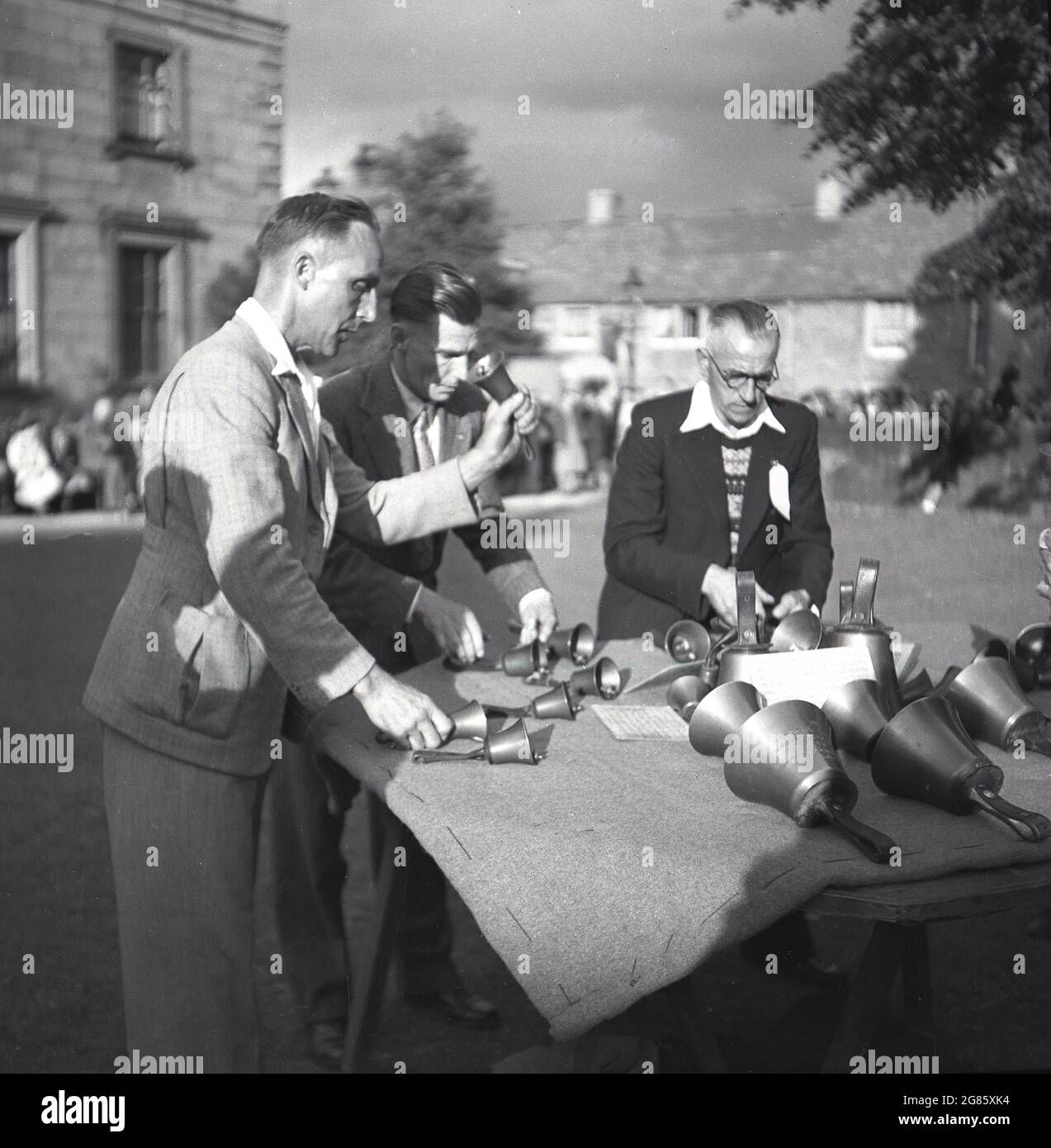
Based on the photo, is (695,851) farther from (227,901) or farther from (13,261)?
(13,261)

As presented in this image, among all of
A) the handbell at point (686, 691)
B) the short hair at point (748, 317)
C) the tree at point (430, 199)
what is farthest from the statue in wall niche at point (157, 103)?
the handbell at point (686, 691)

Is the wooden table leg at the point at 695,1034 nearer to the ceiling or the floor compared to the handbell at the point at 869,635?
nearer to the floor

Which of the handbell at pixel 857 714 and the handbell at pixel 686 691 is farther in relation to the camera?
the handbell at pixel 686 691

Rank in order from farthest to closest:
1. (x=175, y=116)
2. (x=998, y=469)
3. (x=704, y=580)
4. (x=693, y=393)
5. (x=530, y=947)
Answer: (x=175, y=116) → (x=998, y=469) → (x=693, y=393) → (x=704, y=580) → (x=530, y=947)

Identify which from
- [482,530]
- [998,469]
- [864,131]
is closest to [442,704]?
[482,530]

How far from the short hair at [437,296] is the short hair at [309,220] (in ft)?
2.90

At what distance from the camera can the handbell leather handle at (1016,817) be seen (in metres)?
1.98

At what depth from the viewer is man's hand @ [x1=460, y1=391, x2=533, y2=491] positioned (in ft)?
9.09

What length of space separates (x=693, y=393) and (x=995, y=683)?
137cm

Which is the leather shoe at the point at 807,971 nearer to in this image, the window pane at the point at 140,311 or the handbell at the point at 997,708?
the handbell at the point at 997,708

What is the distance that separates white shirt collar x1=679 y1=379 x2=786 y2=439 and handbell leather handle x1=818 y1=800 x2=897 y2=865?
1674 millimetres

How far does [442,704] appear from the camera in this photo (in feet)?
9.55

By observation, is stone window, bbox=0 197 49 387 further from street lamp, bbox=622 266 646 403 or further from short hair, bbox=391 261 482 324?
short hair, bbox=391 261 482 324

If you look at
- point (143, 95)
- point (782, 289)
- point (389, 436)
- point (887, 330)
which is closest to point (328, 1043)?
Result: point (389, 436)
